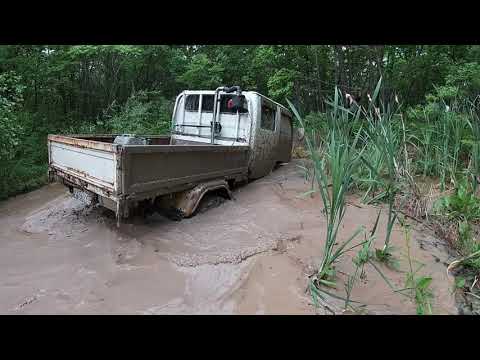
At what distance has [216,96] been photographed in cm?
591

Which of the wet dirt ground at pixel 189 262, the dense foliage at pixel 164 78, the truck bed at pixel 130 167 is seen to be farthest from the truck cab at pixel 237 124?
the dense foliage at pixel 164 78

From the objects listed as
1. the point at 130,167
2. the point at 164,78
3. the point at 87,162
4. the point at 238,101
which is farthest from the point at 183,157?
the point at 164,78

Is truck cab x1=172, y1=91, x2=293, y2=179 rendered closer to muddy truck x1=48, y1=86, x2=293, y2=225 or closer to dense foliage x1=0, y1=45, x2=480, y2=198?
muddy truck x1=48, y1=86, x2=293, y2=225

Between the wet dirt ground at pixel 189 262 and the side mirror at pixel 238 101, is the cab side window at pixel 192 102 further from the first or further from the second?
the wet dirt ground at pixel 189 262

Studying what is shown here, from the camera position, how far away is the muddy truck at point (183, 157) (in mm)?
3535

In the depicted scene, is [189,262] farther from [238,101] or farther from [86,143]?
[238,101]

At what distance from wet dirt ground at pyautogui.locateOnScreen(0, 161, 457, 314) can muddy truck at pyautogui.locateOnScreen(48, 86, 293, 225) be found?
0.43 meters

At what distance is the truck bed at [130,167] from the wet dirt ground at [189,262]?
1.77 feet

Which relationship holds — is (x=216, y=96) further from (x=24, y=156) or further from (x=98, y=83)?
(x=98, y=83)

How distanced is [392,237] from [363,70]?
1029 centimetres

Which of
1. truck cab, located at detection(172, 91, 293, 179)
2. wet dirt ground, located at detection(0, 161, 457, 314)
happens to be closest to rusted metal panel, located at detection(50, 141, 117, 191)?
wet dirt ground, located at detection(0, 161, 457, 314)

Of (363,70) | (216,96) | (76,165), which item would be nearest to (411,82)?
(363,70)

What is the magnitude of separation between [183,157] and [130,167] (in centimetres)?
88

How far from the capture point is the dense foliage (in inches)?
325
